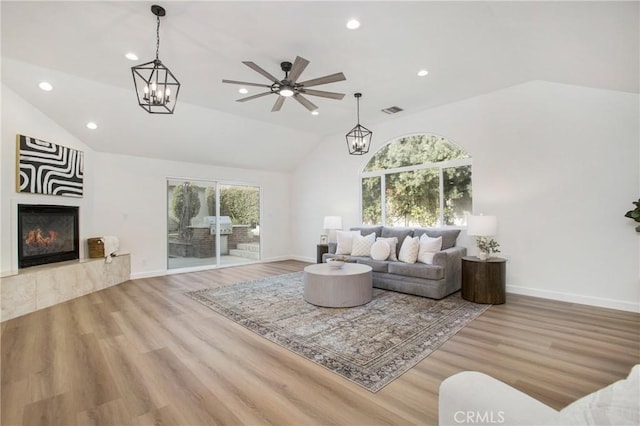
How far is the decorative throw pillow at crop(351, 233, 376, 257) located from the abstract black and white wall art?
198 inches

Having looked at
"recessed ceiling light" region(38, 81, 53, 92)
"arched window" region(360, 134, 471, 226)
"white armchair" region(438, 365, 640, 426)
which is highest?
"recessed ceiling light" region(38, 81, 53, 92)

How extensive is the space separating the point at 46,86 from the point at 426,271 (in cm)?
603

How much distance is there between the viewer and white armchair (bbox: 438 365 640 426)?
0.73 meters

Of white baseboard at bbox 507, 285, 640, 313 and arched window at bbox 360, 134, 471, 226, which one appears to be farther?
arched window at bbox 360, 134, 471, 226

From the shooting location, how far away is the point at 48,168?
4.69m

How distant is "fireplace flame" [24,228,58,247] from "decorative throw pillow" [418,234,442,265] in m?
5.91

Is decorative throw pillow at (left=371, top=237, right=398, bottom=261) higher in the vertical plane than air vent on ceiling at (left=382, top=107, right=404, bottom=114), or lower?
lower

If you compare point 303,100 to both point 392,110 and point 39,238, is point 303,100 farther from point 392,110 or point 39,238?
point 39,238

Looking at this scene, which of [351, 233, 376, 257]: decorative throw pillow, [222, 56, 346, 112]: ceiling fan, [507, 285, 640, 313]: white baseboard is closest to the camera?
[222, 56, 346, 112]: ceiling fan

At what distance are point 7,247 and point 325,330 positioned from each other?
450 cm

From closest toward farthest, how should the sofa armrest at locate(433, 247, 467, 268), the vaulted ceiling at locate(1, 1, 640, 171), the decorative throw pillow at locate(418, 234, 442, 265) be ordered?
the vaulted ceiling at locate(1, 1, 640, 171), the sofa armrest at locate(433, 247, 467, 268), the decorative throw pillow at locate(418, 234, 442, 265)

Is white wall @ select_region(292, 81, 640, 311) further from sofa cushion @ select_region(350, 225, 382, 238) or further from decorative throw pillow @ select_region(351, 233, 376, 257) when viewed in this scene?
decorative throw pillow @ select_region(351, 233, 376, 257)
